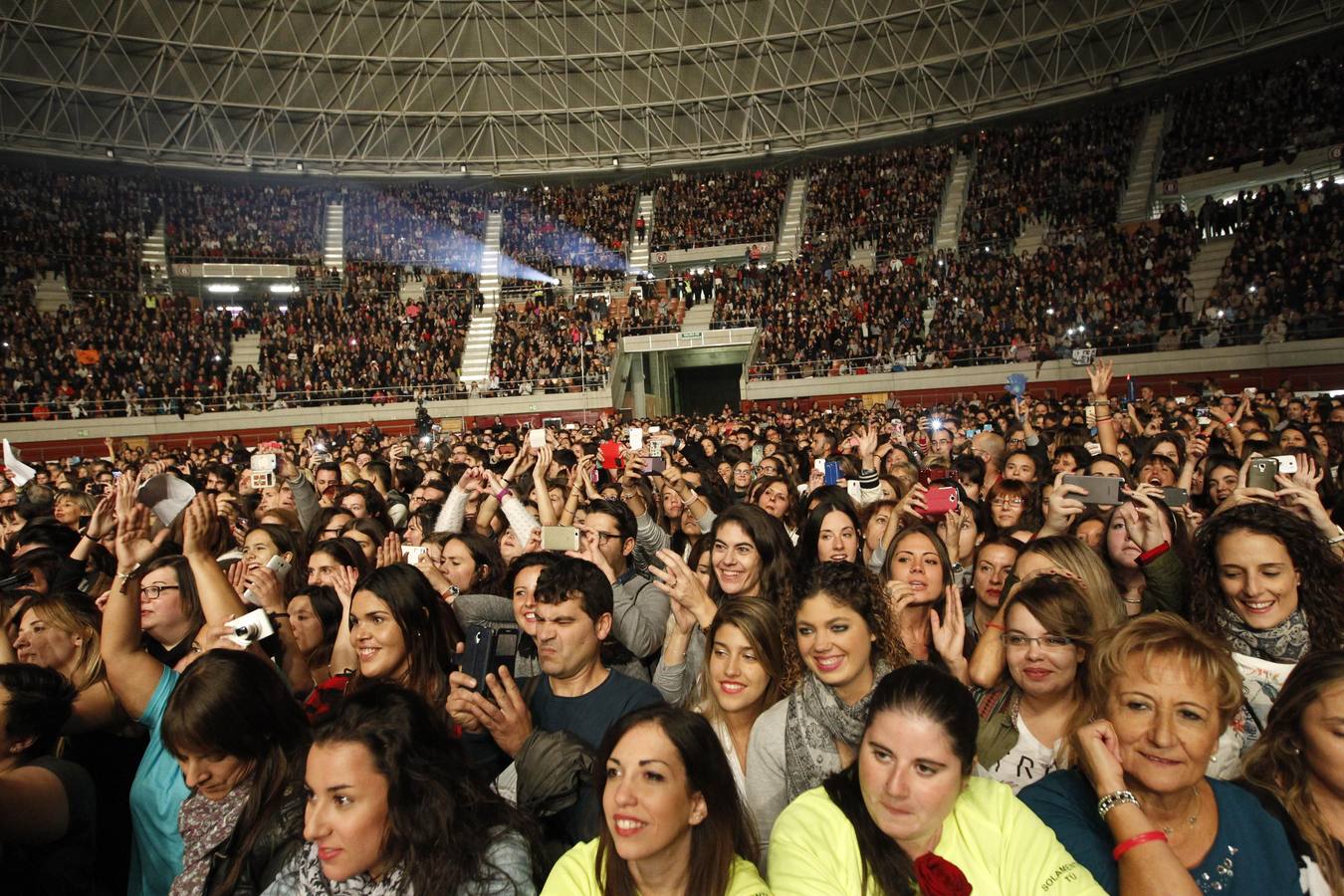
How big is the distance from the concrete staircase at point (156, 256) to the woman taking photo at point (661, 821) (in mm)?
34431

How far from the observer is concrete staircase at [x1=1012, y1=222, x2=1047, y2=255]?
2752cm

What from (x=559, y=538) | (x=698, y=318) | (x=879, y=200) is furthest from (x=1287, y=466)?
(x=879, y=200)

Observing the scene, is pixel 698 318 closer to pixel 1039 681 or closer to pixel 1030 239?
pixel 1030 239

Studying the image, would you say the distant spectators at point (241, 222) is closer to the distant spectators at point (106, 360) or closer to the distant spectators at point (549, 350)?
the distant spectators at point (106, 360)

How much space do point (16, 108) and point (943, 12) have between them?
1287 inches

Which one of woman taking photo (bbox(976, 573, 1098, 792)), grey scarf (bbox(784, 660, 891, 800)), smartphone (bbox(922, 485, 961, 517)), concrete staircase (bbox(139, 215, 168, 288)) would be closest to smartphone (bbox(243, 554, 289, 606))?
grey scarf (bbox(784, 660, 891, 800))

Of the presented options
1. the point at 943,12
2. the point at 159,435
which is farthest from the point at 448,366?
the point at 943,12

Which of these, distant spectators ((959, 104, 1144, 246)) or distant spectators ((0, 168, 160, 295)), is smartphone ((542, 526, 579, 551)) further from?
distant spectators ((0, 168, 160, 295))

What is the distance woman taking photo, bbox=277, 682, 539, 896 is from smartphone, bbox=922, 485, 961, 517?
10.2 ft

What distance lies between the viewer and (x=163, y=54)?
29344mm

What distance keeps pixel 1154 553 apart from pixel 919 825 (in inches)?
101

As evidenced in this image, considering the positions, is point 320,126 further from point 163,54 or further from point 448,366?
point 448,366

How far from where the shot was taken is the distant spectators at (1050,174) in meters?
27.6

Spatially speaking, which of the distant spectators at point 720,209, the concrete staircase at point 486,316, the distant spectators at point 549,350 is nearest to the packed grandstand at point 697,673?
the distant spectators at point 549,350
